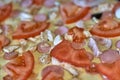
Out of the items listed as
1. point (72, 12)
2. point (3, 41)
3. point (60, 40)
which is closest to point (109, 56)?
point (60, 40)

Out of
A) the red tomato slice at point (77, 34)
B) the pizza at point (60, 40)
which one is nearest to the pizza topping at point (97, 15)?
the pizza at point (60, 40)

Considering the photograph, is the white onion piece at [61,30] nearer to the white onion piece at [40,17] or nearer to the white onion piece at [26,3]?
the white onion piece at [40,17]

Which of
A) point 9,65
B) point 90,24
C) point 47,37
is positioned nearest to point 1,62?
point 9,65

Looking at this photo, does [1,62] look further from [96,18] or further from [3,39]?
[96,18]

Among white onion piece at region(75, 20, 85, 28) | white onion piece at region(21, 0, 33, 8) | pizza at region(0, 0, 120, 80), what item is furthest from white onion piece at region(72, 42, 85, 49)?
white onion piece at region(21, 0, 33, 8)

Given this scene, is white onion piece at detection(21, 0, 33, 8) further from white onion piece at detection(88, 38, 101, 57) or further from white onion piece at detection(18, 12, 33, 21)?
white onion piece at detection(88, 38, 101, 57)

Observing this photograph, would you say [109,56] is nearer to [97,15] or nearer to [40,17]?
[97,15]
